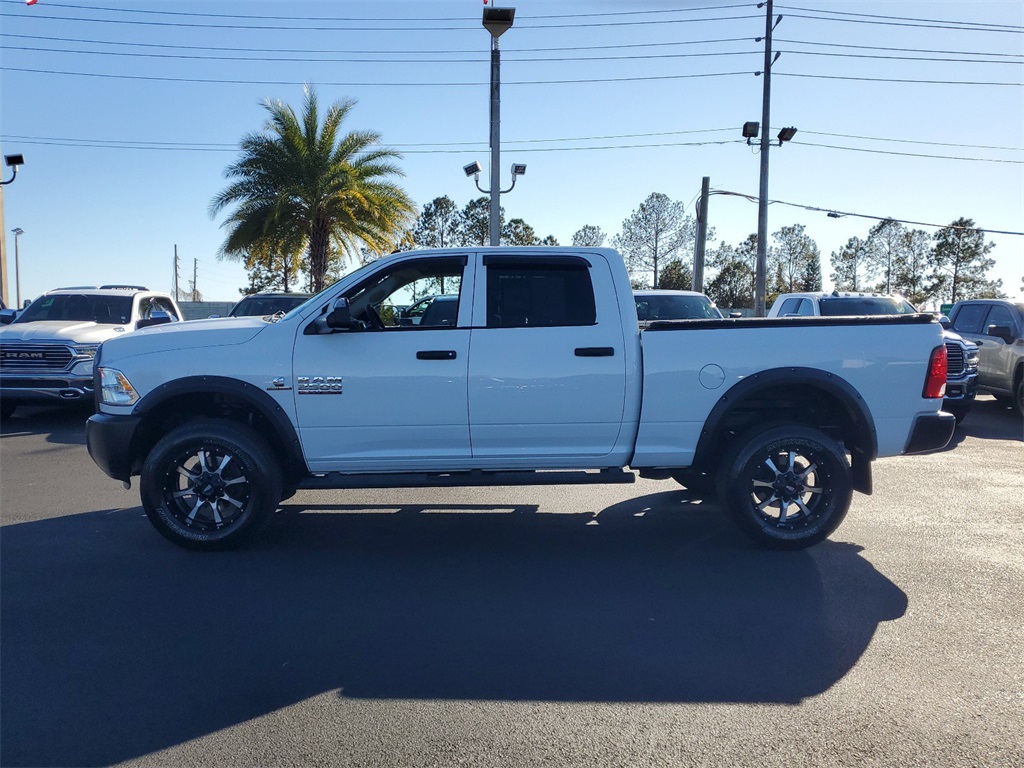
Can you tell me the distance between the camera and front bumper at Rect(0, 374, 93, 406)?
37.1 ft

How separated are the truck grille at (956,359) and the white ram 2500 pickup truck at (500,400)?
634cm

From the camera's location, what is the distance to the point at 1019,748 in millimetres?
3305

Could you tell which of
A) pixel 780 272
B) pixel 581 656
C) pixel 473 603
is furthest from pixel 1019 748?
pixel 780 272

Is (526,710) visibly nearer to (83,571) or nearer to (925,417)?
Answer: (83,571)

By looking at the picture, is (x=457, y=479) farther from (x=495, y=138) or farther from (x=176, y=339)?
(x=495, y=138)

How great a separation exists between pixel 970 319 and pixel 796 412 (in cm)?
1011

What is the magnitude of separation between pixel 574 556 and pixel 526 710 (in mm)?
2262

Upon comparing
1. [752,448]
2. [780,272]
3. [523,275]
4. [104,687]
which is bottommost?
[104,687]

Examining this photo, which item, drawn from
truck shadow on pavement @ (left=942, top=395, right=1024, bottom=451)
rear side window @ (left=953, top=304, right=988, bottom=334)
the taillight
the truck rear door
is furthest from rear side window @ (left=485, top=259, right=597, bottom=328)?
rear side window @ (left=953, top=304, right=988, bottom=334)

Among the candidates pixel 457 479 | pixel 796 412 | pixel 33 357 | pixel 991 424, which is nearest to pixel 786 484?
pixel 796 412

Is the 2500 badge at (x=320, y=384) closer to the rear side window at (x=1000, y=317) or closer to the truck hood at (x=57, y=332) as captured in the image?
the truck hood at (x=57, y=332)

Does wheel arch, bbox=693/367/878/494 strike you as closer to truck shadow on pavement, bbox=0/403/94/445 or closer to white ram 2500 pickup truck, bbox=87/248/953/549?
white ram 2500 pickup truck, bbox=87/248/953/549

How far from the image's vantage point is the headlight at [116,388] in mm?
5816

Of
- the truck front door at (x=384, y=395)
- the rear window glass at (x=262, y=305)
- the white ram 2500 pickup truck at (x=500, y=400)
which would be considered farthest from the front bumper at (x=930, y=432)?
the rear window glass at (x=262, y=305)
